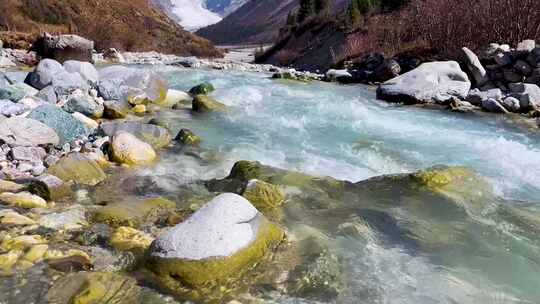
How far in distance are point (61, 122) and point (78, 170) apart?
2335 millimetres

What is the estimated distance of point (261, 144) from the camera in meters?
9.99

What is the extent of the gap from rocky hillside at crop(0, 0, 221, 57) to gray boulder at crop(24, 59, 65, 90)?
24.4m

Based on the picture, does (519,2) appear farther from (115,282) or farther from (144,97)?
(115,282)

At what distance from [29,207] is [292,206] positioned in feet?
10.4

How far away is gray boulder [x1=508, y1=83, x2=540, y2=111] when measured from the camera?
13539 millimetres

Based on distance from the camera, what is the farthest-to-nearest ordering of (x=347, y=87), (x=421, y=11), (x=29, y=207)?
1. (x=421, y=11)
2. (x=347, y=87)
3. (x=29, y=207)

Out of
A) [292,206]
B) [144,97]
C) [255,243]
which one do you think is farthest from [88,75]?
[255,243]

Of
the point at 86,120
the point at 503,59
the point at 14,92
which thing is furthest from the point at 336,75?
the point at 14,92

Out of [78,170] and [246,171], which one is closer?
[78,170]

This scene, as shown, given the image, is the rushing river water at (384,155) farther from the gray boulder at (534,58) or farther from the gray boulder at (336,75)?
the gray boulder at (534,58)

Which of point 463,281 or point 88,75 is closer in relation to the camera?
point 463,281

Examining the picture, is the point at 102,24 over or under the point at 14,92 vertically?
over

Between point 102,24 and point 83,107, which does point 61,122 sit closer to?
point 83,107

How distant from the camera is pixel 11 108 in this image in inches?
382
